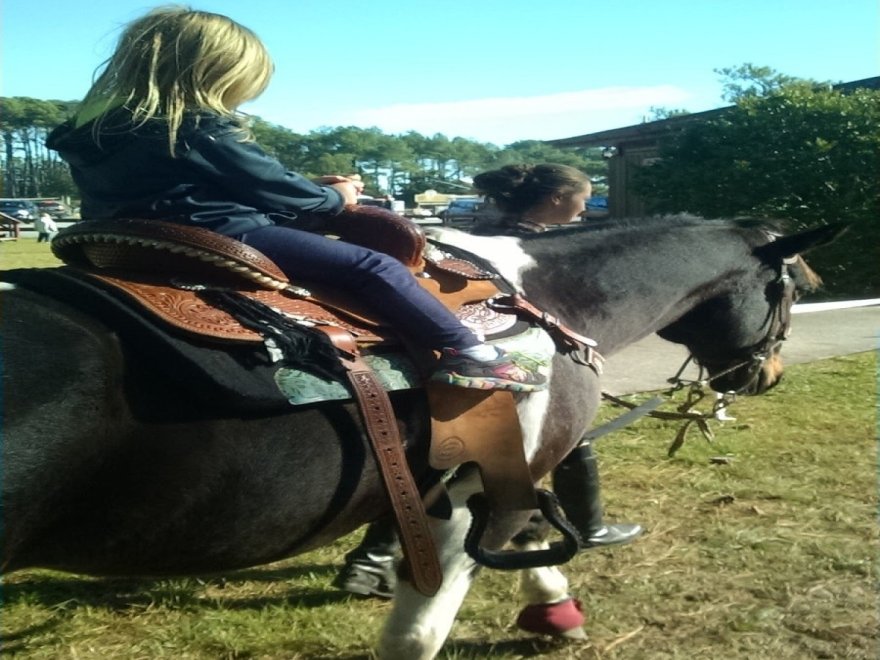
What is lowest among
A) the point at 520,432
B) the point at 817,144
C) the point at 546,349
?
the point at 520,432

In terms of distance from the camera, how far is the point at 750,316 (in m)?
3.65

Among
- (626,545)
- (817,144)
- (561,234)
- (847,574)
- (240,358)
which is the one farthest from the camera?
(817,144)

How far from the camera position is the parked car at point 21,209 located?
126ft

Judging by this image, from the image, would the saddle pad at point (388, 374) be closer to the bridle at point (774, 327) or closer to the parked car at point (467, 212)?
the bridle at point (774, 327)

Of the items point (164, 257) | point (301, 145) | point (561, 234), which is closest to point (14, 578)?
point (164, 257)

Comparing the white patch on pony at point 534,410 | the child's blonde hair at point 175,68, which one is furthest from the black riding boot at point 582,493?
the child's blonde hair at point 175,68

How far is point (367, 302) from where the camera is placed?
92.1 inches

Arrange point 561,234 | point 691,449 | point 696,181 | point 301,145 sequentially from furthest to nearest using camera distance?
point 301,145 → point 696,181 → point 691,449 → point 561,234

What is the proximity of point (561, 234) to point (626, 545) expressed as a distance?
1.73 m

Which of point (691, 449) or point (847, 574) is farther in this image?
point (691, 449)

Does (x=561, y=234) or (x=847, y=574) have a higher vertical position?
(x=561, y=234)

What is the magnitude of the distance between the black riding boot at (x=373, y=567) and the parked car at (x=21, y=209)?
126ft

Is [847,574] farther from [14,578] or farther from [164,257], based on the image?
[14,578]

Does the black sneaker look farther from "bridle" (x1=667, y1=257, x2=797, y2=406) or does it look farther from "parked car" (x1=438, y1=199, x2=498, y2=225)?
"parked car" (x1=438, y1=199, x2=498, y2=225)
